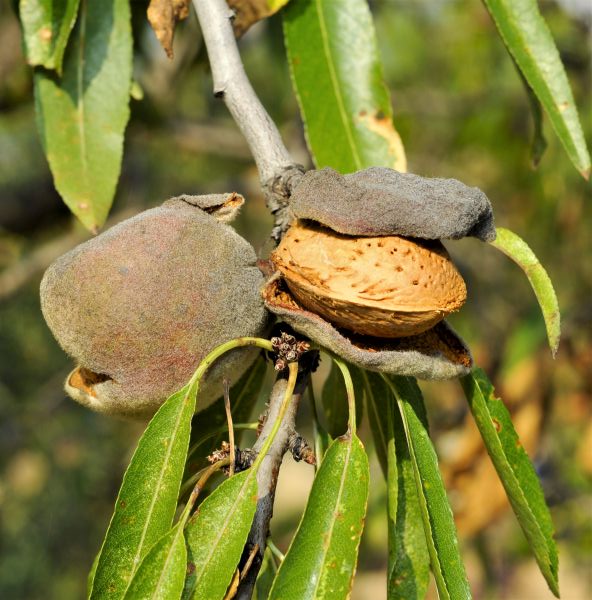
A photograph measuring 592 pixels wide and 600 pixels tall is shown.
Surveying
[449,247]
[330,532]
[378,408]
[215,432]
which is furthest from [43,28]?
[449,247]

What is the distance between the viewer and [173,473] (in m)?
1.04

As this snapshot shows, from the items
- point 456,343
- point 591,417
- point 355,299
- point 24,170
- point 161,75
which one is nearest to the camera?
point 355,299

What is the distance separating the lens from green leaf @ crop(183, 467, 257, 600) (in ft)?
3.16

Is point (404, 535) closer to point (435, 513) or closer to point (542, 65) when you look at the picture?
point (435, 513)

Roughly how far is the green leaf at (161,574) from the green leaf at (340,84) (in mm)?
745

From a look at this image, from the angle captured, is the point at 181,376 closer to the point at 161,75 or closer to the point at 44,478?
the point at 161,75

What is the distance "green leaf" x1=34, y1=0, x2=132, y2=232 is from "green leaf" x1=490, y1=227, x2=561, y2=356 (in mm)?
686

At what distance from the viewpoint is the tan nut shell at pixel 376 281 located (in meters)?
1.04

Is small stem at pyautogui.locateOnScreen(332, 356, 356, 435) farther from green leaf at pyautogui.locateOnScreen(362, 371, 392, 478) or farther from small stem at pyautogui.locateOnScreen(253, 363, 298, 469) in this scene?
green leaf at pyautogui.locateOnScreen(362, 371, 392, 478)

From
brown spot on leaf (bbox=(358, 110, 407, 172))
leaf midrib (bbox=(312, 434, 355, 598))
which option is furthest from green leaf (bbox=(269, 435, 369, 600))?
brown spot on leaf (bbox=(358, 110, 407, 172))

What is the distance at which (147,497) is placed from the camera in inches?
40.4

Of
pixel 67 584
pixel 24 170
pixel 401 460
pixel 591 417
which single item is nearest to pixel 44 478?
pixel 67 584

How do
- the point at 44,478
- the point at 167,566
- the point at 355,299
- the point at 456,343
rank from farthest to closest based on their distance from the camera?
the point at 44,478
the point at 456,343
the point at 355,299
the point at 167,566

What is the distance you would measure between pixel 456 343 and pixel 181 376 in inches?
16.0
